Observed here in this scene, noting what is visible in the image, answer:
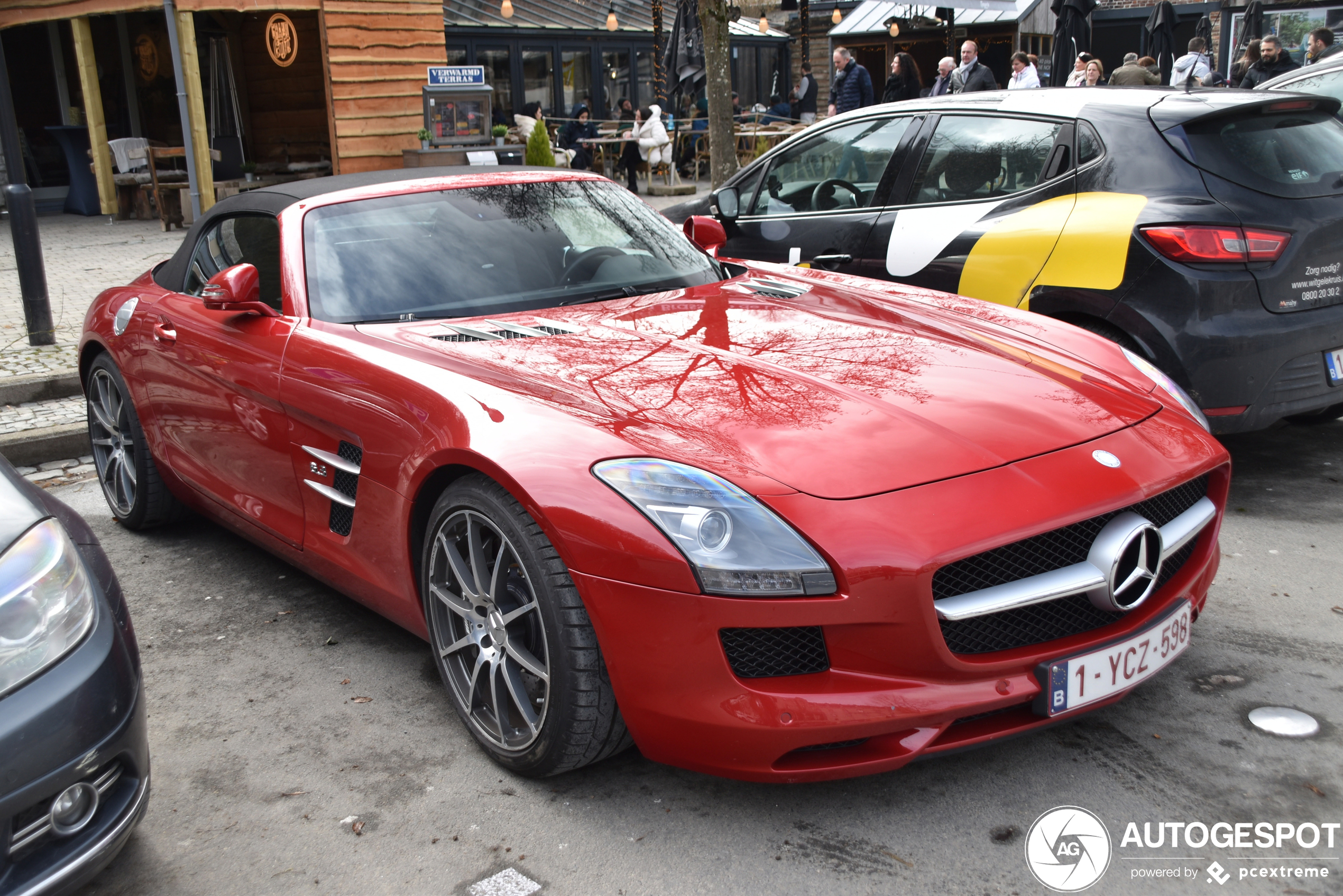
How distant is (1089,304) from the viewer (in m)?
4.42

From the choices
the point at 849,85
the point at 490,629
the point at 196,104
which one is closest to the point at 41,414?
the point at 490,629

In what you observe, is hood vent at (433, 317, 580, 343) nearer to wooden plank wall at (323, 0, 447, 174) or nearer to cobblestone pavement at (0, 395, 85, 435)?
cobblestone pavement at (0, 395, 85, 435)

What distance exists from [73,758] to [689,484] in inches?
47.8

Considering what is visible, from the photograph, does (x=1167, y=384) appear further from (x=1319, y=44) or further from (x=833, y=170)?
(x=1319, y=44)

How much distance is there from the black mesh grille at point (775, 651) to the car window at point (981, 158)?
10.4 feet

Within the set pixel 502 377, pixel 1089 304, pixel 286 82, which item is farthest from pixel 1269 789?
pixel 286 82

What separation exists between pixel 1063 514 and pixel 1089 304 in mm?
2331

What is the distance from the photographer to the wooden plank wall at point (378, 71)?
1366 cm

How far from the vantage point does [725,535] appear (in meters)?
2.26

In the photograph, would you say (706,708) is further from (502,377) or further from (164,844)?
(164,844)

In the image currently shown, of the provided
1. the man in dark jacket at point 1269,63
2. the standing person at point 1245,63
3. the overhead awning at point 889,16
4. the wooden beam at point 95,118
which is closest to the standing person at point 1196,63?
the standing person at point 1245,63

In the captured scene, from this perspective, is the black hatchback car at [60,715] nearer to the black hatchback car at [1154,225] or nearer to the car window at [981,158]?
the black hatchback car at [1154,225]

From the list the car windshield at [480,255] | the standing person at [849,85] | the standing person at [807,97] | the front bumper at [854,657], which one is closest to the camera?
the front bumper at [854,657]

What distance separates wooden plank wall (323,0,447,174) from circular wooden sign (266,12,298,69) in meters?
0.67
